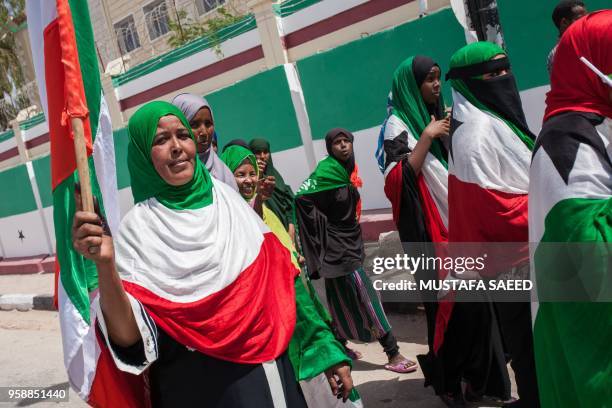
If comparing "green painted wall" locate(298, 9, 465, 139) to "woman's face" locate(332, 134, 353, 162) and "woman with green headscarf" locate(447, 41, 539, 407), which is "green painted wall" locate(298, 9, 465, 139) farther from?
"woman with green headscarf" locate(447, 41, 539, 407)

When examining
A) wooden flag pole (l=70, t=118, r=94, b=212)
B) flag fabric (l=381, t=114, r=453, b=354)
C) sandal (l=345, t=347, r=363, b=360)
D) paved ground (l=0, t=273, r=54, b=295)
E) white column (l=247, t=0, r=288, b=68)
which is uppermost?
white column (l=247, t=0, r=288, b=68)

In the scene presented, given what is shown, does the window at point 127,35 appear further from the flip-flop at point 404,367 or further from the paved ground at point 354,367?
the flip-flop at point 404,367

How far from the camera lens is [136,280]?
1.80 metres

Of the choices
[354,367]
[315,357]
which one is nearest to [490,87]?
[315,357]

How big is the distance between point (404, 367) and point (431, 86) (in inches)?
66.4

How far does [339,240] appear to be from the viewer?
4117 millimetres

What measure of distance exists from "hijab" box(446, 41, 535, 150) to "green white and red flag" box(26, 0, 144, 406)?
1.51 metres

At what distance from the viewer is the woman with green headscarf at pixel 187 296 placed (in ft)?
5.72

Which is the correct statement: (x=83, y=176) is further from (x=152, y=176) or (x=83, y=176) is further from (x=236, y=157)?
(x=236, y=157)

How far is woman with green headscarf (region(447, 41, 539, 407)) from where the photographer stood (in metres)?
2.40

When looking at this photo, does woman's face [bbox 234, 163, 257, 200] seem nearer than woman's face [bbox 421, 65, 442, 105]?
No

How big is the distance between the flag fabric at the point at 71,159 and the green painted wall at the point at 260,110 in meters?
5.80

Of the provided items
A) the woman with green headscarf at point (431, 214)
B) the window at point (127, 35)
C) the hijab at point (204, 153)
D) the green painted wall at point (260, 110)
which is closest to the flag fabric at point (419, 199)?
the woman with green headscarf at point (431, 214)

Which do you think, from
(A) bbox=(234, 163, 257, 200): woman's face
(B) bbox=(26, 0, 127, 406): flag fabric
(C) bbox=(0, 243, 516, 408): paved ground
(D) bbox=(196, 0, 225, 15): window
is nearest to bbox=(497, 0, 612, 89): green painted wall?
(C) bbox=(0, 243, 516, 408): paved ground
